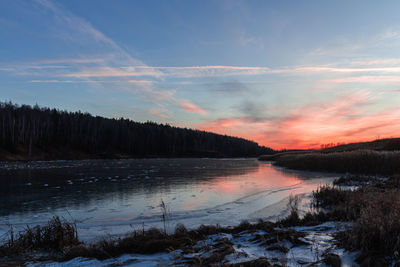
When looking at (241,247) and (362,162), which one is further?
(362,162)

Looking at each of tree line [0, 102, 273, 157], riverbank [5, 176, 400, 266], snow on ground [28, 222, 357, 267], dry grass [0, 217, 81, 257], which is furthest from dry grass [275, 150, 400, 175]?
tree line [0, 102, 273, 157]

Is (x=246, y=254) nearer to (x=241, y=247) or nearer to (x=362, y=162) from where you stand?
(x=241, y=247)

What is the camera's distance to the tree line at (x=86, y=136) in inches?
3273

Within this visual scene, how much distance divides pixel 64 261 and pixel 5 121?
99494 mm

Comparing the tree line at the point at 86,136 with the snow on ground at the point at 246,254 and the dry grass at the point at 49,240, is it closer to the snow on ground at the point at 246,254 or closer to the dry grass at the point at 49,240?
the dry grass at the point at 49,240

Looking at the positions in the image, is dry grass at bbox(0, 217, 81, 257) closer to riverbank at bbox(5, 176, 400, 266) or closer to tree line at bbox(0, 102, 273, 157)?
riverbank at bbox(5, 176, 400, 266)

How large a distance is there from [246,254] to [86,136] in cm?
10828

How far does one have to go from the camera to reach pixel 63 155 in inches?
3322

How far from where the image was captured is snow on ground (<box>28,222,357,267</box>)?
4.41m

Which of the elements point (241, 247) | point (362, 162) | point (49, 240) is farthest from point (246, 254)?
point (362, 162)

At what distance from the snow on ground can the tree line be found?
277ft

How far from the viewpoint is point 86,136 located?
10275 cm

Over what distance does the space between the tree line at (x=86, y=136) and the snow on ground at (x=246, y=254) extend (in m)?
84.5

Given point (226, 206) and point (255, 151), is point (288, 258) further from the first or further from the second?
point (255, 151)
